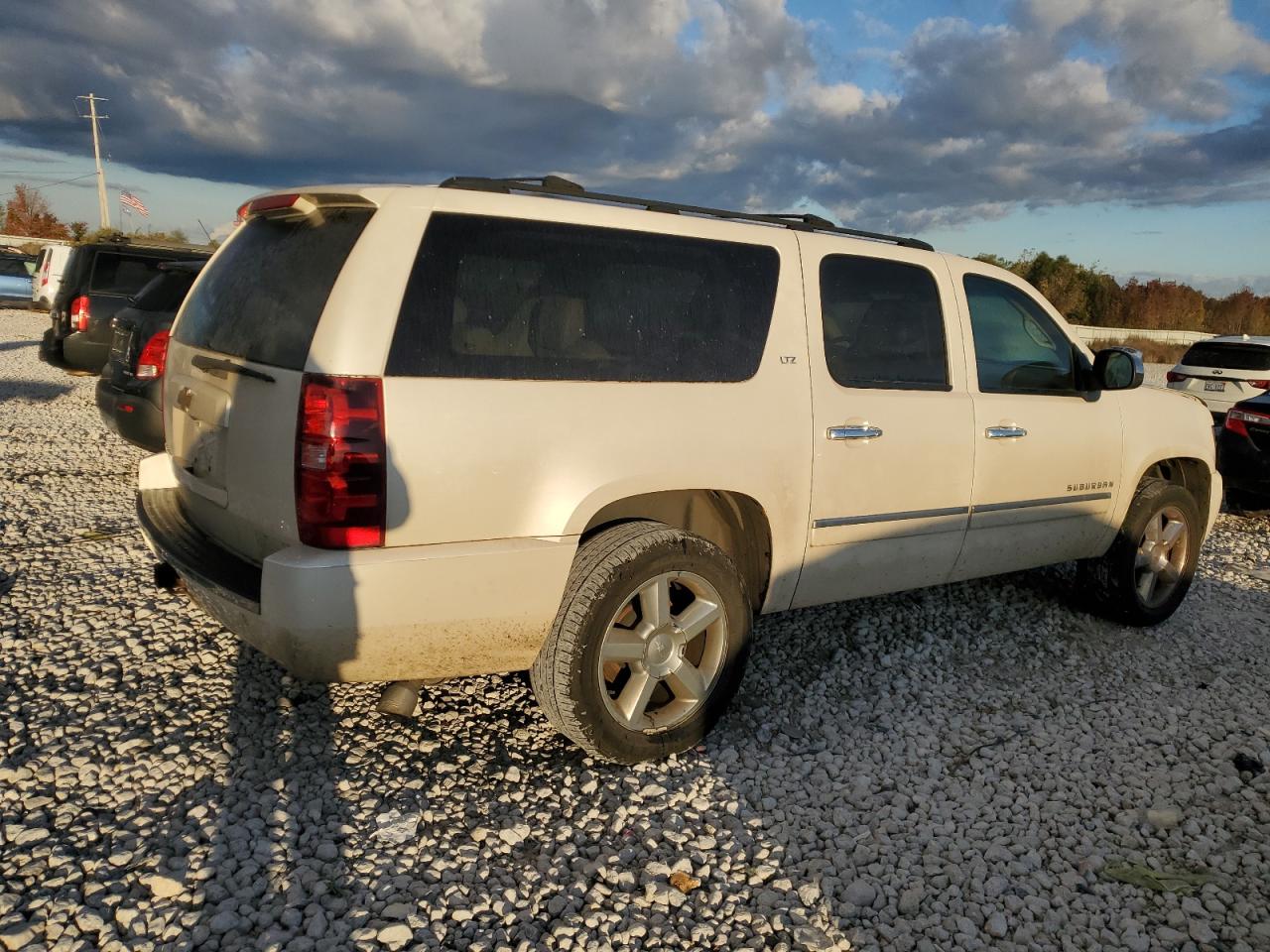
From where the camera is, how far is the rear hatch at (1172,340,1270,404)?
12742 mm

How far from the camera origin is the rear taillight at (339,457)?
2.61 m

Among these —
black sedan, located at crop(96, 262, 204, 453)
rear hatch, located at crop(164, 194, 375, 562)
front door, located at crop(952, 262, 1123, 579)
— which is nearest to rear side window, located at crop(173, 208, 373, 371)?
rear hatch, located at crop(164, 194, 375, 562)

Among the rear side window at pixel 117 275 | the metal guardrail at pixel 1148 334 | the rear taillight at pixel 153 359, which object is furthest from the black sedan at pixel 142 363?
the metal guardrail at pixel 1148 334

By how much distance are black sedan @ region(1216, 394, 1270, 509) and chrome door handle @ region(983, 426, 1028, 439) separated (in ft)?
17.0

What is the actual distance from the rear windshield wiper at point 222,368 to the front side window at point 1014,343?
3.09 meters

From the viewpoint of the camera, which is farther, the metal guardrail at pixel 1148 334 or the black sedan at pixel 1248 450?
the metal guardrail at pixel 1148 334

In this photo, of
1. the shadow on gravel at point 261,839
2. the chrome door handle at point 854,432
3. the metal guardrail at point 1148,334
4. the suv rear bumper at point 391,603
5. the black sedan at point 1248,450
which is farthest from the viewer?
the metal guardrail at point 1148,334

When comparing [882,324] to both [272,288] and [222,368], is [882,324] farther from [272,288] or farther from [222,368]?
[222,368]

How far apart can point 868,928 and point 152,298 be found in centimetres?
716

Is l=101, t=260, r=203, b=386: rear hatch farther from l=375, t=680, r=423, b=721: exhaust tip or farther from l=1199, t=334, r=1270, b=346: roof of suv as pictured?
l=1199, t=334, r=1270, b=346: roof of suv

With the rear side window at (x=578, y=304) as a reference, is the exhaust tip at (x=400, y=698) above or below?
below

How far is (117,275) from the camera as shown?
10383mm

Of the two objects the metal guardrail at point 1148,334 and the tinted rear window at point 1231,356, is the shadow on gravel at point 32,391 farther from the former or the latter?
the metal guardrail at point 1148,334

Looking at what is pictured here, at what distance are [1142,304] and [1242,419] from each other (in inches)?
1545
